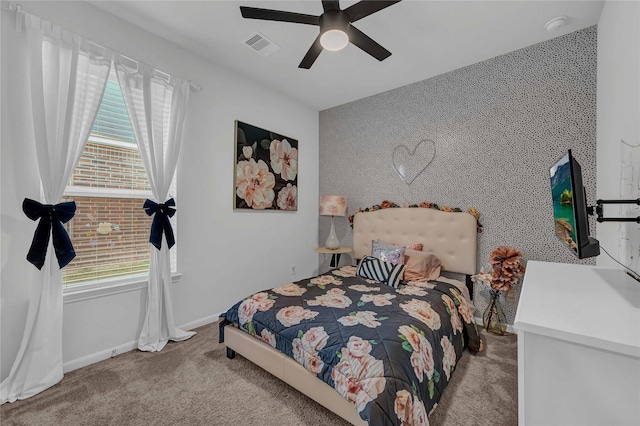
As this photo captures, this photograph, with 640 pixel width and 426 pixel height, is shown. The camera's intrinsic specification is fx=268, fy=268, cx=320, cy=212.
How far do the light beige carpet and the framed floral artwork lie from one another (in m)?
1.65

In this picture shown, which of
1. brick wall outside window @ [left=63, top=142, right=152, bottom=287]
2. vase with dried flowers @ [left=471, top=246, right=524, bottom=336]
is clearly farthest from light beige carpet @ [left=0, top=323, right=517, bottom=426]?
brick wall outside window @ [left=63, top=142, right=152, bottom=287]

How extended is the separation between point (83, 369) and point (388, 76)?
3877mm

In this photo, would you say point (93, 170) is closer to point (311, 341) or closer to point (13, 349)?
point (13, 349)

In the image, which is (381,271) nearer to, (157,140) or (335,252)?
(335,252)

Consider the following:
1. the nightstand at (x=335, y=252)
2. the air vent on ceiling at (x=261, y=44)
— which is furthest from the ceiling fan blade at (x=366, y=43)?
the nightstand at (x=335, y=252)

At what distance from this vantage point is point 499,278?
2.48m

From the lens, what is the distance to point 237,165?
3.04 meters

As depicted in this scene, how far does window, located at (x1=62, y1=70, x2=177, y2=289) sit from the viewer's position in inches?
80.7

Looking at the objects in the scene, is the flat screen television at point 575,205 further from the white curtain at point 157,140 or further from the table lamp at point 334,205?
the white curtain at point 157,140

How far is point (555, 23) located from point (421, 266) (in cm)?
231

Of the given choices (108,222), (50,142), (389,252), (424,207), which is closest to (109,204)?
(108,222)

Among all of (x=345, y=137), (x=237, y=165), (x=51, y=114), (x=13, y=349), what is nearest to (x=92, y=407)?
(x=13, y=349)

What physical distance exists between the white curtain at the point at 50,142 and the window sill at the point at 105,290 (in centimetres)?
12

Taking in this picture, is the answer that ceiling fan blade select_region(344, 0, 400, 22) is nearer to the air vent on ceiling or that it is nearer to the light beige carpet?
the air vent on ceiling
